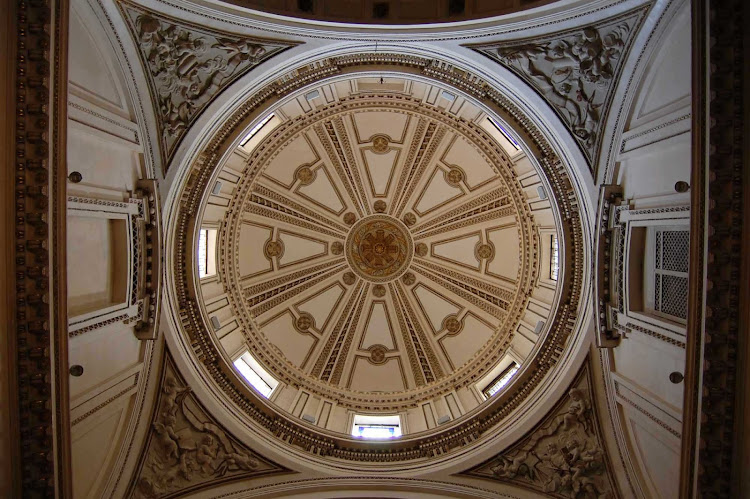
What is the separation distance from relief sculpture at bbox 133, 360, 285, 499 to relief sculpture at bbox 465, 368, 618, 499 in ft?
20.7

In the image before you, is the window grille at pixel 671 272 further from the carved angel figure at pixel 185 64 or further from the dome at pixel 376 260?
the carved angel figure at pixel 185 64

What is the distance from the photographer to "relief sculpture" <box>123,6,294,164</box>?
36.8ft

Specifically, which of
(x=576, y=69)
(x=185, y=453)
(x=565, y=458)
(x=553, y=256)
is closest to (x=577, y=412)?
(x=565, y=458)

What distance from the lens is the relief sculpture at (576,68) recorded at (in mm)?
11211

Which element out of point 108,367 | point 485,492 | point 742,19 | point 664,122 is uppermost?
point 742,19

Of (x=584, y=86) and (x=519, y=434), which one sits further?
(x=519, y=434)

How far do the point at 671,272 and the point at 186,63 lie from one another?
11.5 m

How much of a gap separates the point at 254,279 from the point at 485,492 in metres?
12.3

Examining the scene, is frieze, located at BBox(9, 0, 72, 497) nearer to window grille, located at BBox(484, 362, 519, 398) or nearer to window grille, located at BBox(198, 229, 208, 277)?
window grille, located at BBox(198, 229, 208, 277)

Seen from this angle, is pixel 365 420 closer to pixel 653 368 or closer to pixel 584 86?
pixel 653 368

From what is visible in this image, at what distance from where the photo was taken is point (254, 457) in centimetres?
1409

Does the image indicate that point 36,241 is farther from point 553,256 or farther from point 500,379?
point 553,256

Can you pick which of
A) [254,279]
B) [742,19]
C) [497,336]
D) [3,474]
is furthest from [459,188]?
[3,474]

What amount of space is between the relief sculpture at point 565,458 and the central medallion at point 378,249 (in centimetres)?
1255
